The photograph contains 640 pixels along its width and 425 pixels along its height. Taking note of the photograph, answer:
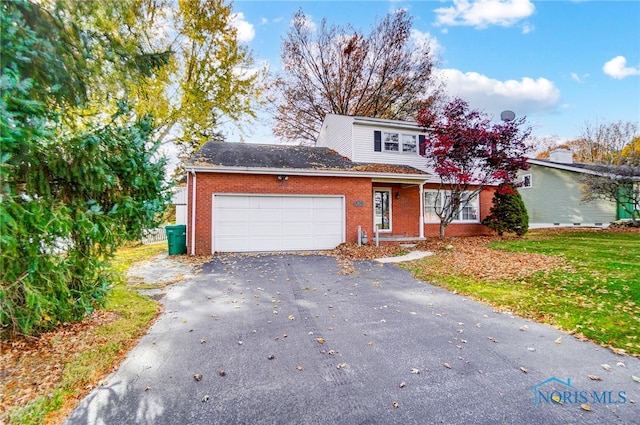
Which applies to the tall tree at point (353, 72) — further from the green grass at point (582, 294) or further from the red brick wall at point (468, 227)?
the green grass at point (582, 294)

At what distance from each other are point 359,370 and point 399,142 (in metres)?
13.4

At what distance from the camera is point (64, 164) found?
3277 mm

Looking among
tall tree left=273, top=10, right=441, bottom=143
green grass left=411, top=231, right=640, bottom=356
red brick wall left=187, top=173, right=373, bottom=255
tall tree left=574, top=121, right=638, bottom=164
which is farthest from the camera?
tall tree left=574, top=121, right=638, bottom=164

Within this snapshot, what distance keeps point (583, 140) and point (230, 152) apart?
1356 inches

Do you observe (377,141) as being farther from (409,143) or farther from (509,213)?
(509,213)

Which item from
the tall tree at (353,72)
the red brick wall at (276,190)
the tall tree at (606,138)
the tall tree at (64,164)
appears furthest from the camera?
the tall tree at (606,138)

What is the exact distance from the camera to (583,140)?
93.9 ft

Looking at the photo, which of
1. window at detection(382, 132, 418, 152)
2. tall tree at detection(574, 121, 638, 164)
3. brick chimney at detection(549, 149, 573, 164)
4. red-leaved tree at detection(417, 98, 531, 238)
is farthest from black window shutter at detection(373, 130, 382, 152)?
tall tree at detection(574, 121, 638, 164)

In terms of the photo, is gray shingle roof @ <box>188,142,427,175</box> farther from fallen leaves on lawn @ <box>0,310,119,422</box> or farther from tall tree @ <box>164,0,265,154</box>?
fallen leaves on lawn @ <box>0,310,119,422</box>

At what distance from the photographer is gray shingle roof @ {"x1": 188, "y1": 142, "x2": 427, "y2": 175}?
36.8 feet

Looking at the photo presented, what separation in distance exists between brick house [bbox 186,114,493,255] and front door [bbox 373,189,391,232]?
5 centimetres

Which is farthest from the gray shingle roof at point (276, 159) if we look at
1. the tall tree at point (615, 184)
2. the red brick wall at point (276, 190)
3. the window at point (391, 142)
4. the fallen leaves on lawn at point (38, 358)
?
the tall tree at point (615, 184)

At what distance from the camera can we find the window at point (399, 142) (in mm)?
14623

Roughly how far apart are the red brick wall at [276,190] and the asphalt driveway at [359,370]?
18.1ft
